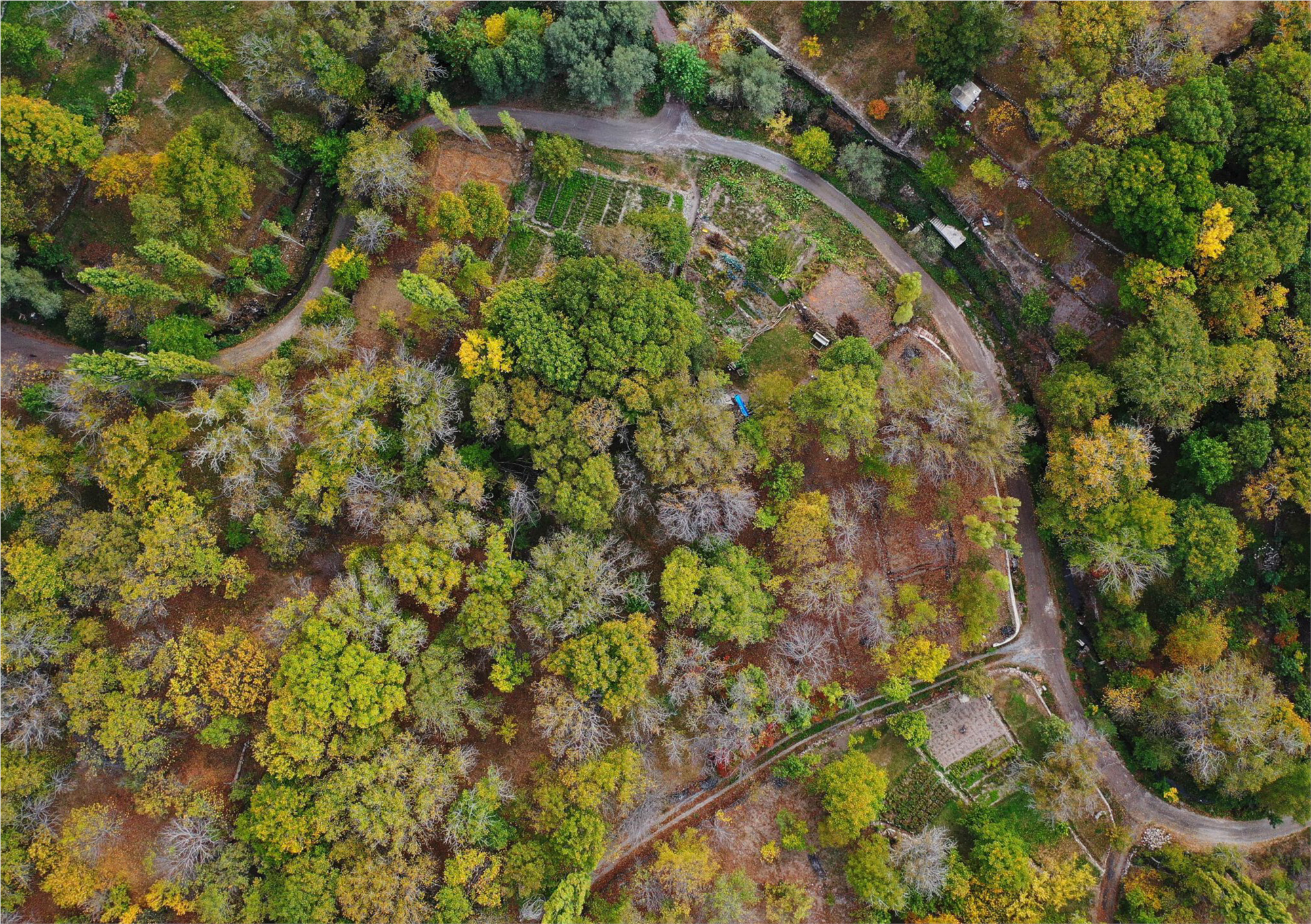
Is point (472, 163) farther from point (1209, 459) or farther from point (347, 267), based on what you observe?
Answer: point (1209, 459)

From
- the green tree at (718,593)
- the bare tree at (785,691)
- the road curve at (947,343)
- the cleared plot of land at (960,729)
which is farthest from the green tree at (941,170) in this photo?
the cleared plot of land at (960,729)

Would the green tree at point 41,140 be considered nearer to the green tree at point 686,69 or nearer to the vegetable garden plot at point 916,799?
the green tree at point 686,69

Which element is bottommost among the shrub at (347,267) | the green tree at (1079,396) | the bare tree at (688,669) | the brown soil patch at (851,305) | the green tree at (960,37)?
the bare tree at (688,669)

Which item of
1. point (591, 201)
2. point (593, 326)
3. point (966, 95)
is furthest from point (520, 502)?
point (966, 95)

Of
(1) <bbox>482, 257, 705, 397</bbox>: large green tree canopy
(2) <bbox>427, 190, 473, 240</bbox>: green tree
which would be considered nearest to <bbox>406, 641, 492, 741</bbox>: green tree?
(1) <bbox>482, 257, 705, 397</bbox>: large green tree canopy

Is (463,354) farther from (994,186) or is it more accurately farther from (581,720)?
(994,186)

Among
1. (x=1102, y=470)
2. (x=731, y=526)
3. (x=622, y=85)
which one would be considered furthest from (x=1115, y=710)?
(x=622, y=85)
